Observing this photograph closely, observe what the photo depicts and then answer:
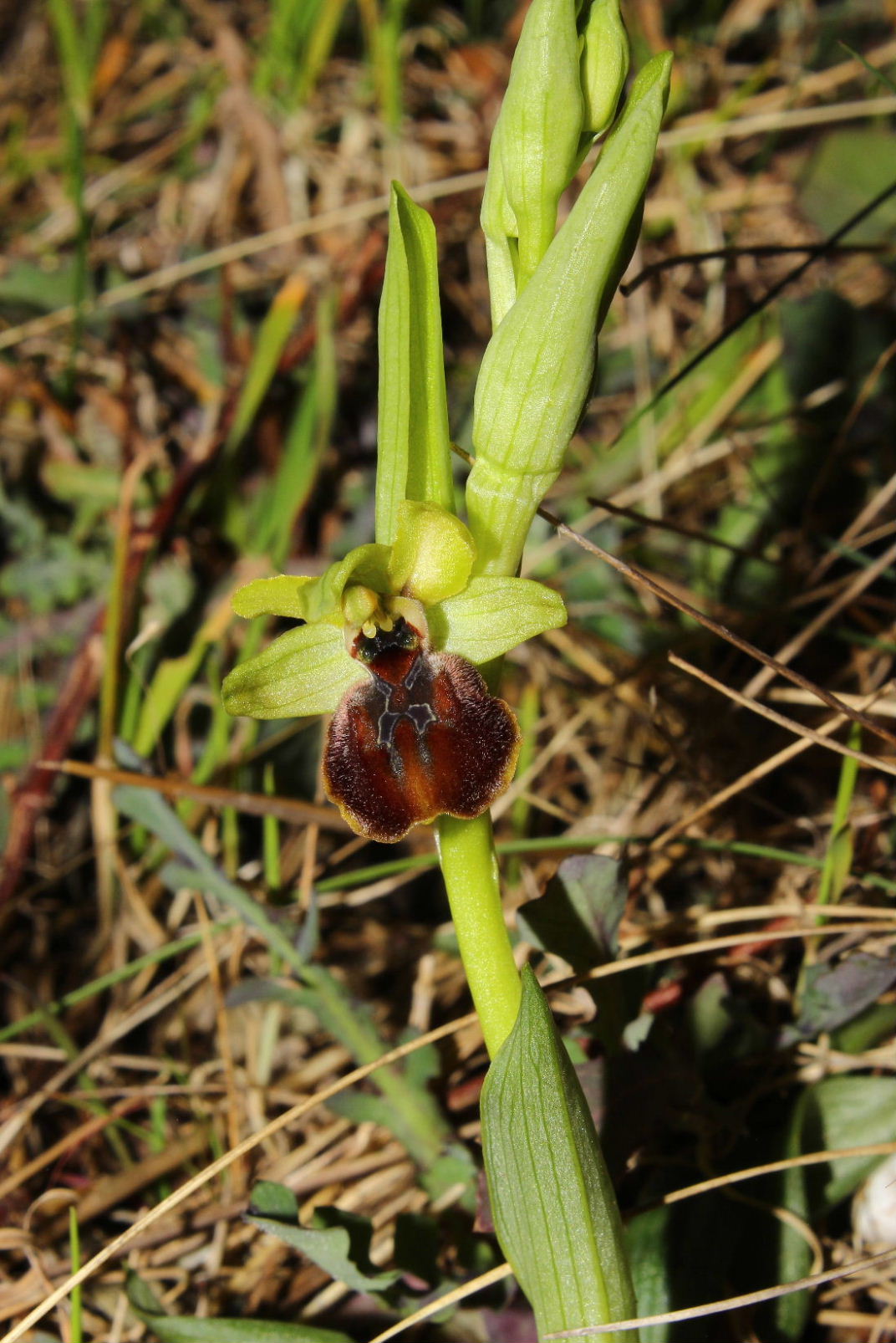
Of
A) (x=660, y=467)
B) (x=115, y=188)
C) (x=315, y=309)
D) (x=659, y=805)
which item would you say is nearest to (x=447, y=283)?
(x=315, y=309)

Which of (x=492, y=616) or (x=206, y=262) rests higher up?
(x=206, y=262)

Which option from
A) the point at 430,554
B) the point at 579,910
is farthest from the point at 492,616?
the point at 579,910

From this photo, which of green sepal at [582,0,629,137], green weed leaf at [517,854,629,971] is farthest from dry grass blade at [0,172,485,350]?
green weed leaf at [517,854,629,971]

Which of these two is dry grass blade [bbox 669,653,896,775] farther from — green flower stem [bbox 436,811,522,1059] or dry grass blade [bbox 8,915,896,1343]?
green flower stem [bbox 436,811,522,1059]

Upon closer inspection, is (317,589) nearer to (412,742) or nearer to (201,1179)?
(412,742)

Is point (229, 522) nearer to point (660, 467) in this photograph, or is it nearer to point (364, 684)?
point (660, 467)

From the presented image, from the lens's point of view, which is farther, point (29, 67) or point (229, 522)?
point (29, 67)
